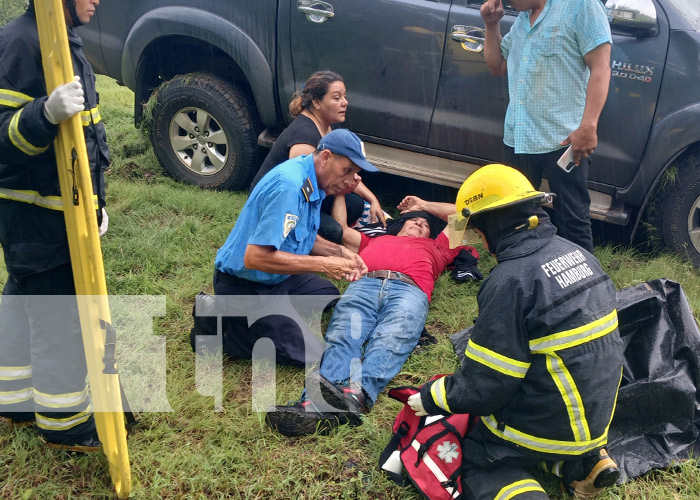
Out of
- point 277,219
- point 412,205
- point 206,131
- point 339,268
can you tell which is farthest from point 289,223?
point 206,131

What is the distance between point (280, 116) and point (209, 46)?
30.4 inches

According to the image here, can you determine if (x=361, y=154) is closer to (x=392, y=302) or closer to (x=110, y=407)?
(x=392, y=302)

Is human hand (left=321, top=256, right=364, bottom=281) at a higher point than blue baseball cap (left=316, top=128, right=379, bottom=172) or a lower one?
lower

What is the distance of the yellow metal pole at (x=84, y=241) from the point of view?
6.42ft

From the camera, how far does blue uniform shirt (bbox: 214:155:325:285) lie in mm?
2967

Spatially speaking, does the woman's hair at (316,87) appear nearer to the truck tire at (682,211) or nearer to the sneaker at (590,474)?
the truck tire at (682,211)

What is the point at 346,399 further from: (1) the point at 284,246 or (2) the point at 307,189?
(2) the point at 307,189

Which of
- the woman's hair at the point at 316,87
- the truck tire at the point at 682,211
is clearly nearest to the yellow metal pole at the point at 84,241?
the woman's hair at the point at 316,87

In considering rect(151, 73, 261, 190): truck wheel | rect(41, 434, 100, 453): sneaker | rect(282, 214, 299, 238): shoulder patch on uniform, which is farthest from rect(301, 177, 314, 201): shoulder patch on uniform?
rect(151, 73, 261, 190): truck wheel

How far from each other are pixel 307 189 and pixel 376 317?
0.87 m

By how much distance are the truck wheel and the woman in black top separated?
0.78 m

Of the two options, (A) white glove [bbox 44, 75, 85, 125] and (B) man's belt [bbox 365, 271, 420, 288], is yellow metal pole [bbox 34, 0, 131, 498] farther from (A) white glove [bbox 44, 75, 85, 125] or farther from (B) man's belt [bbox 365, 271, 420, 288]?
(B) man's belt [bbox 365, 271, 420, 288]

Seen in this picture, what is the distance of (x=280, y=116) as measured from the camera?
4809 mm

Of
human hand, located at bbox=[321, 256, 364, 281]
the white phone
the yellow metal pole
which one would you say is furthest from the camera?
the white phone
